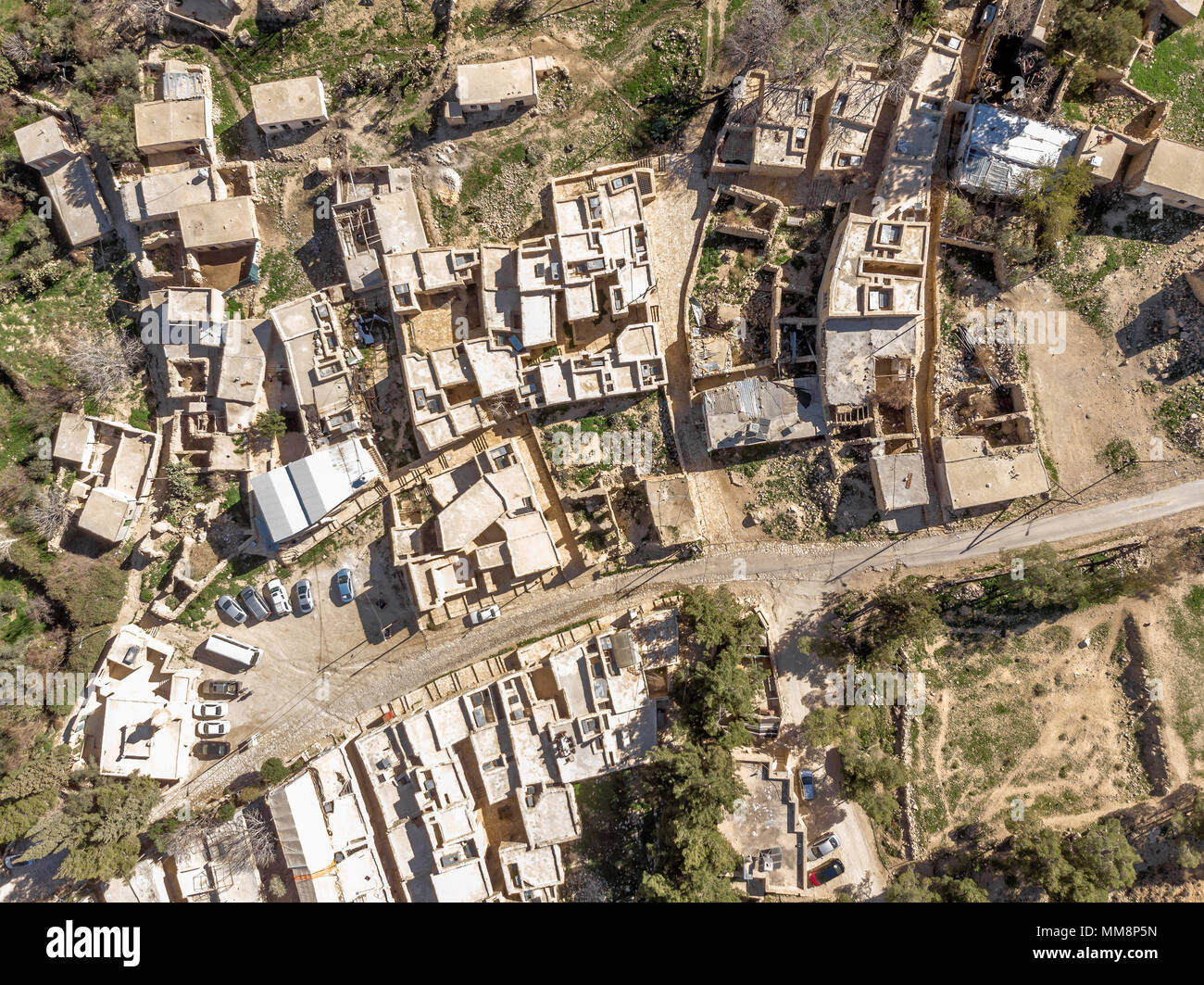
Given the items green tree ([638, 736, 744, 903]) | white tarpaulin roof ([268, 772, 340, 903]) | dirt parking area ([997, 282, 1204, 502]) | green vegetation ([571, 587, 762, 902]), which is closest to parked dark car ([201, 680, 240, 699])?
white tarpaulin roof ([268, 772, 340, 903])

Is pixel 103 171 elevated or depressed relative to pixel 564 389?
elevated

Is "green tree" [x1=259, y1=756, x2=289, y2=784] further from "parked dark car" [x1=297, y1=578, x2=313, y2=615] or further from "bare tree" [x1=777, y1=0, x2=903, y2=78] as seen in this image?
"bare tree" [x1=777, y1=0, x2=903, y2=78]

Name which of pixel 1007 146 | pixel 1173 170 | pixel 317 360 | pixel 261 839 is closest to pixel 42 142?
pixel 317 360

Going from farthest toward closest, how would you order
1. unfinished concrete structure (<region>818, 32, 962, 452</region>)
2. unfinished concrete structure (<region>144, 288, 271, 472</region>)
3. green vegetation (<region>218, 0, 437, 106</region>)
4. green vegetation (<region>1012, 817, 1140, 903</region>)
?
green vegetation (<region>218, 0, 437, 106</region>) < unfinished concrete structure (<region>144, 288, 271, 472</region>) < unfinished concrete structure (<region>818, 32, 962, 452</region>) < green vegetation (<region>1012, 817, 1140, 903</region>)

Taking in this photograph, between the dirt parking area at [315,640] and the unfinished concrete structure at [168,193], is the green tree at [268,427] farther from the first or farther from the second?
the unfinished concrete structure at [168,193]

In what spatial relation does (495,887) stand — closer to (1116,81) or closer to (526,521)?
(526,521)

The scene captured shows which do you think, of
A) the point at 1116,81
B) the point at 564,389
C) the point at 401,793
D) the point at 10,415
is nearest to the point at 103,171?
the point at 10,415

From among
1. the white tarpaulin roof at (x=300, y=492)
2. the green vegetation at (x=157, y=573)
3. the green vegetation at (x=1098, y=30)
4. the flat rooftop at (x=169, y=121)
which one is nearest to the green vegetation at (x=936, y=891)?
the white tarpaulin roof at (x=300, y=492)
